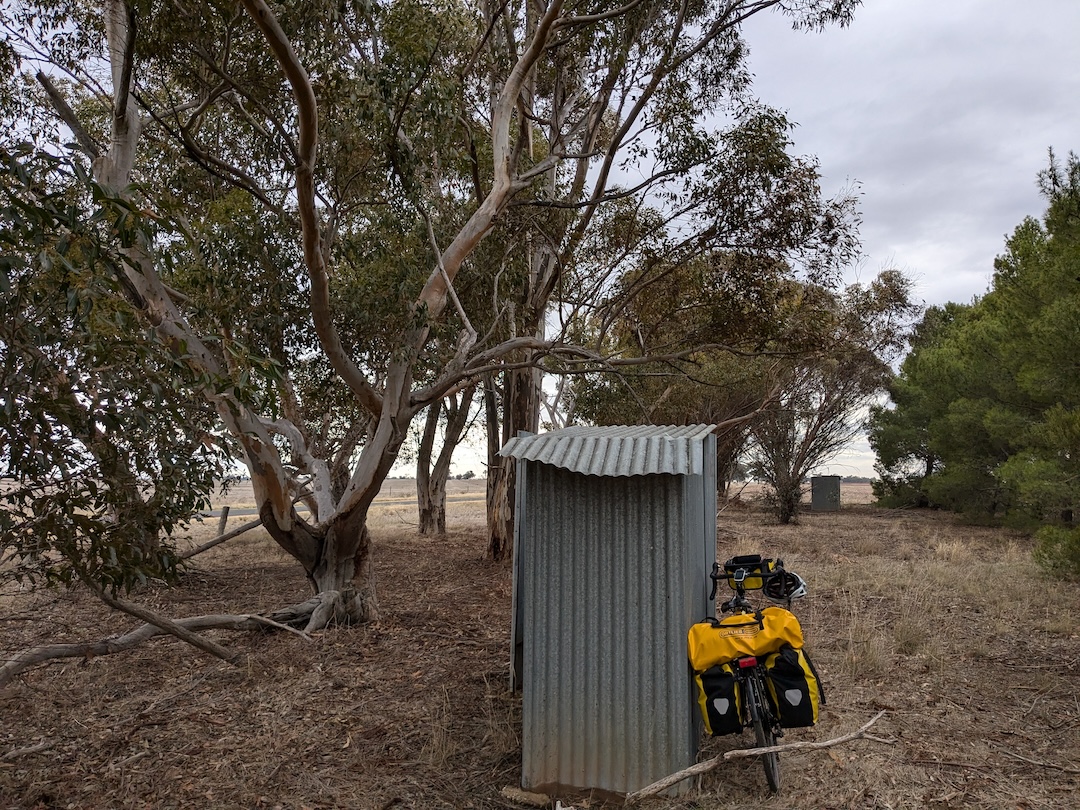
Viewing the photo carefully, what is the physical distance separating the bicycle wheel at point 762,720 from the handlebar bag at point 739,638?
0.16 metres

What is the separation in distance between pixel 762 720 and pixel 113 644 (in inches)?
175

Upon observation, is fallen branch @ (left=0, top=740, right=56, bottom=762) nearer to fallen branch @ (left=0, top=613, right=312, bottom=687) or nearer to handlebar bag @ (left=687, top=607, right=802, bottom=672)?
fallen branch @ (left=0, top=613, right=312, bottom=687)

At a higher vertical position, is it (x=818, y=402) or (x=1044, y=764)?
(x=818, y=402)

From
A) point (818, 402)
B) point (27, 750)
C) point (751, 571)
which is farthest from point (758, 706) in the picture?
point (818, 402)

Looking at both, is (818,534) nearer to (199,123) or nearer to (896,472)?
(896,472)

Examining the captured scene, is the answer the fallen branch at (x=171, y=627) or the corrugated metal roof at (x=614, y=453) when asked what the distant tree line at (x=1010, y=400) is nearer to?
the corrugated metal roof at (x=614, y=453)

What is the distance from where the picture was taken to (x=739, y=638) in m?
4.05

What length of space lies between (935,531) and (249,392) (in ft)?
53.3

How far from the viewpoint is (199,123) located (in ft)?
32.4

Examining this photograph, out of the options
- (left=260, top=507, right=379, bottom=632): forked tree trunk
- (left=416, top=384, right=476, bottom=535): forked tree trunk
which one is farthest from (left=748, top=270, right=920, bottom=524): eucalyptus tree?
(left=260, top=507, right=379, bottom=632): forked tree trunk

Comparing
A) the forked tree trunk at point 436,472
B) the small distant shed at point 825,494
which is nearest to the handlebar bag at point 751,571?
the forked tree trunk at point 436,472

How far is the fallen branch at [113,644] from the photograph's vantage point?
503 centimetres

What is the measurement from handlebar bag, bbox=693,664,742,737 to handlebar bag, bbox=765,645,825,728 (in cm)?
18

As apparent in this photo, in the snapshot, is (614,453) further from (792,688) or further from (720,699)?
(792,688)
